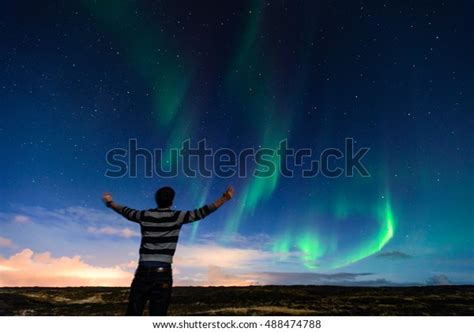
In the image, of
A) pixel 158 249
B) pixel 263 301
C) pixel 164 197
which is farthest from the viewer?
pixel 263 301

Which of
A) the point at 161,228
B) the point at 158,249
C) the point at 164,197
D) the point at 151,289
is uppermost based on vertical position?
the point at 164,197

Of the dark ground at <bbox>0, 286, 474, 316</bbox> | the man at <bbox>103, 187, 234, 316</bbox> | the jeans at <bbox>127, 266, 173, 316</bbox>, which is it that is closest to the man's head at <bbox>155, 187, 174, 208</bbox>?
the man at <bbox>103, 187, 234, 316</bbox>

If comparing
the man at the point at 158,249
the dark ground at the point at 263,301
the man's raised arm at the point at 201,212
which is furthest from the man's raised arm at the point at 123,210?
the dark ground at the point at 263,301

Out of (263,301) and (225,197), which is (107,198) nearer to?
(225,197)

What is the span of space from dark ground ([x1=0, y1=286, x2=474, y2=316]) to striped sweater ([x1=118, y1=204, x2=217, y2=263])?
3.99m

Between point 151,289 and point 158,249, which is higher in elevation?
point 158,249

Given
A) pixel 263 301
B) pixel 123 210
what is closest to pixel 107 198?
pixel 123 210

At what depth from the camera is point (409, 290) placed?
45.7 ft

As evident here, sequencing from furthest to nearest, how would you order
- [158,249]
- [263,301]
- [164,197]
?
[263,301] < [164,197] < [158,249]

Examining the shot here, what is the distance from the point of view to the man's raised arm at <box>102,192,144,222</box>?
6.79 m

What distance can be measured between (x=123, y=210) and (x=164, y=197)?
590 mm

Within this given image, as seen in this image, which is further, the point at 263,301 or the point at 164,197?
the point at 263,301

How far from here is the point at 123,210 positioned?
6.92 meters
